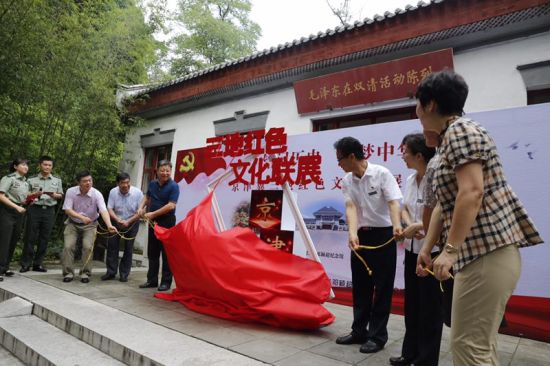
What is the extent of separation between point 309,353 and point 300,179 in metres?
2.39

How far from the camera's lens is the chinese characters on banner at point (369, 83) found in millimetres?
4727

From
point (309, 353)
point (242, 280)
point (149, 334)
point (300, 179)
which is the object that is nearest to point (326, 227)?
point (300, 179)

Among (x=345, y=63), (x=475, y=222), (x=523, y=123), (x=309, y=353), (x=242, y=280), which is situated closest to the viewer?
(x=475, y=222)

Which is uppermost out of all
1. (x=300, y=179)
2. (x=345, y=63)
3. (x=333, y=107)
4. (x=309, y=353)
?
(x=345, y=63)

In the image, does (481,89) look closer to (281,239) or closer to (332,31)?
(332,31)

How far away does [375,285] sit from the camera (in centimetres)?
277

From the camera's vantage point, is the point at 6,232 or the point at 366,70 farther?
the point at 366,70

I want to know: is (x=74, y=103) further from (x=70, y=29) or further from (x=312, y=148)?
(x=312, y=148)

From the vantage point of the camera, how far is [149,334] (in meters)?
2.74

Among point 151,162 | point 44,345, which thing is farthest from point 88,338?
point 151,162

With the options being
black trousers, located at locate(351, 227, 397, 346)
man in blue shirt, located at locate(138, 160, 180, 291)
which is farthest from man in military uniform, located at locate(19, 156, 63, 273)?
black trousers, located at locate(351, 227, 397, 346)

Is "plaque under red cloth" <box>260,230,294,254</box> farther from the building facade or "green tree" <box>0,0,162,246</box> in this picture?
"green tree" <box>0,0,162,246</box>

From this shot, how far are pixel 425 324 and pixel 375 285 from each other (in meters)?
0.57

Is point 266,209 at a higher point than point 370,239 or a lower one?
higher
